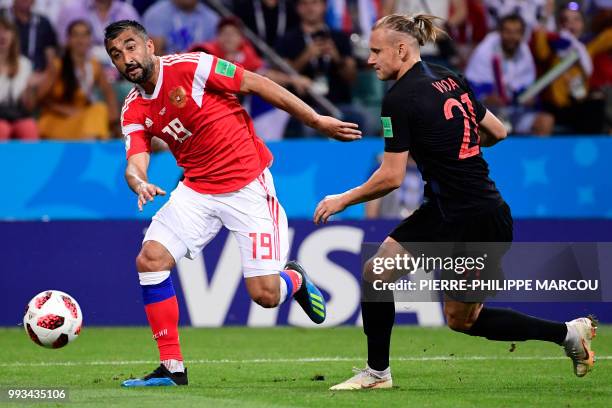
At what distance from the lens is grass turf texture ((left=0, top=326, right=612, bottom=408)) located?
6.71 m

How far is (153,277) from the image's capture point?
744cm

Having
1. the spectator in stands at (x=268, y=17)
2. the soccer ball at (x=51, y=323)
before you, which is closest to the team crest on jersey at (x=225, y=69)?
the soccer ball at (x=51, y=323)

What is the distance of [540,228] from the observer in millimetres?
11914

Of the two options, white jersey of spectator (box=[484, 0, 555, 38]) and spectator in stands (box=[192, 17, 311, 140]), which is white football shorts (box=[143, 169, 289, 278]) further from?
white jersey of spectator (box=[484, 0, 555, 38])

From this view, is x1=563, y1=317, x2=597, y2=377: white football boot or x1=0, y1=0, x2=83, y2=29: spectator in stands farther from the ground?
x1=0, y1=0, x2=83, y2=29: spectator in stands

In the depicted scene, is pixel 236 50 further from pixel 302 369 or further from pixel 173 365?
pixel 173 365

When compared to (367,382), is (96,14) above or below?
above

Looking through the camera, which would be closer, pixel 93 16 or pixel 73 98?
pixel 73 98

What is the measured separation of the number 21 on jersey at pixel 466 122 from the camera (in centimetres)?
710

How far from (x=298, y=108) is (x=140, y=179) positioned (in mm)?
1090

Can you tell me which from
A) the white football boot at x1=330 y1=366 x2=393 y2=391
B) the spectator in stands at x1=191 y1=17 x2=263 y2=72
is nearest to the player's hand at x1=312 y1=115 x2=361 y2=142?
the white football boot at x1=330 y1=366 x2=393 y2=391

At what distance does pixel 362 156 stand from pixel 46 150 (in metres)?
3.48

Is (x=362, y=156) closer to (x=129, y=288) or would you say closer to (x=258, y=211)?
(x=129, y=288)

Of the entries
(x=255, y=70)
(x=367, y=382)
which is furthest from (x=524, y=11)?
(x=367, y=382)
